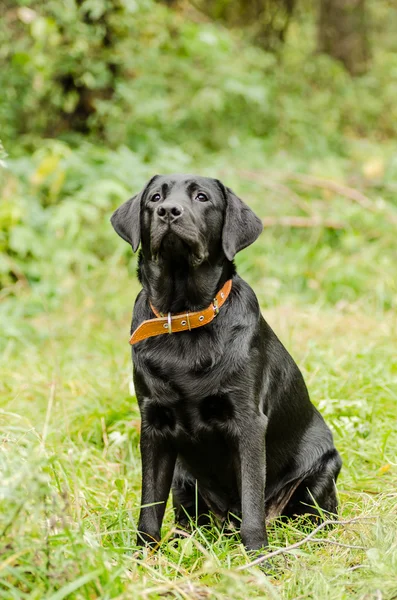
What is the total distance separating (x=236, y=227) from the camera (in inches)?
114

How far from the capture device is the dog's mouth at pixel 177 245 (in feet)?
8.82

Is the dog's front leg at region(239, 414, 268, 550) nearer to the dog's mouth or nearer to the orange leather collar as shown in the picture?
the orange leather collar

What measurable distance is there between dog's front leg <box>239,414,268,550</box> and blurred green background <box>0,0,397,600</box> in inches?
3.7

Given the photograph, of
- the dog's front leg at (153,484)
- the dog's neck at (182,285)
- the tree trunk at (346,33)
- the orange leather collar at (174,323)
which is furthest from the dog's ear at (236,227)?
the tree trunk at (346,33)

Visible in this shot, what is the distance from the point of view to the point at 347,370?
4.41 meters

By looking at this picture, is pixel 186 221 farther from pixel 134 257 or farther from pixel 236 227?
pixel 134 257

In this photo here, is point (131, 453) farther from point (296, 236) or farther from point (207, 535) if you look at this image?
point (296, 236)

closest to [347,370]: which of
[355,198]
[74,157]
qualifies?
[355,198]

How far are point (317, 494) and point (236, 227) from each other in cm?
117

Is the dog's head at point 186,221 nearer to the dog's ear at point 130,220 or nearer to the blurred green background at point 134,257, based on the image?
the dog's ear at point 130,220

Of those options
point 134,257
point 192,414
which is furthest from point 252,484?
point 134,257

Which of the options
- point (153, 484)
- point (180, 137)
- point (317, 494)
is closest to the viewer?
point (153, 484)

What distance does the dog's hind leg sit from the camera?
308 cm

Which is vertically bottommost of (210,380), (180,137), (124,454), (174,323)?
(124,454)
